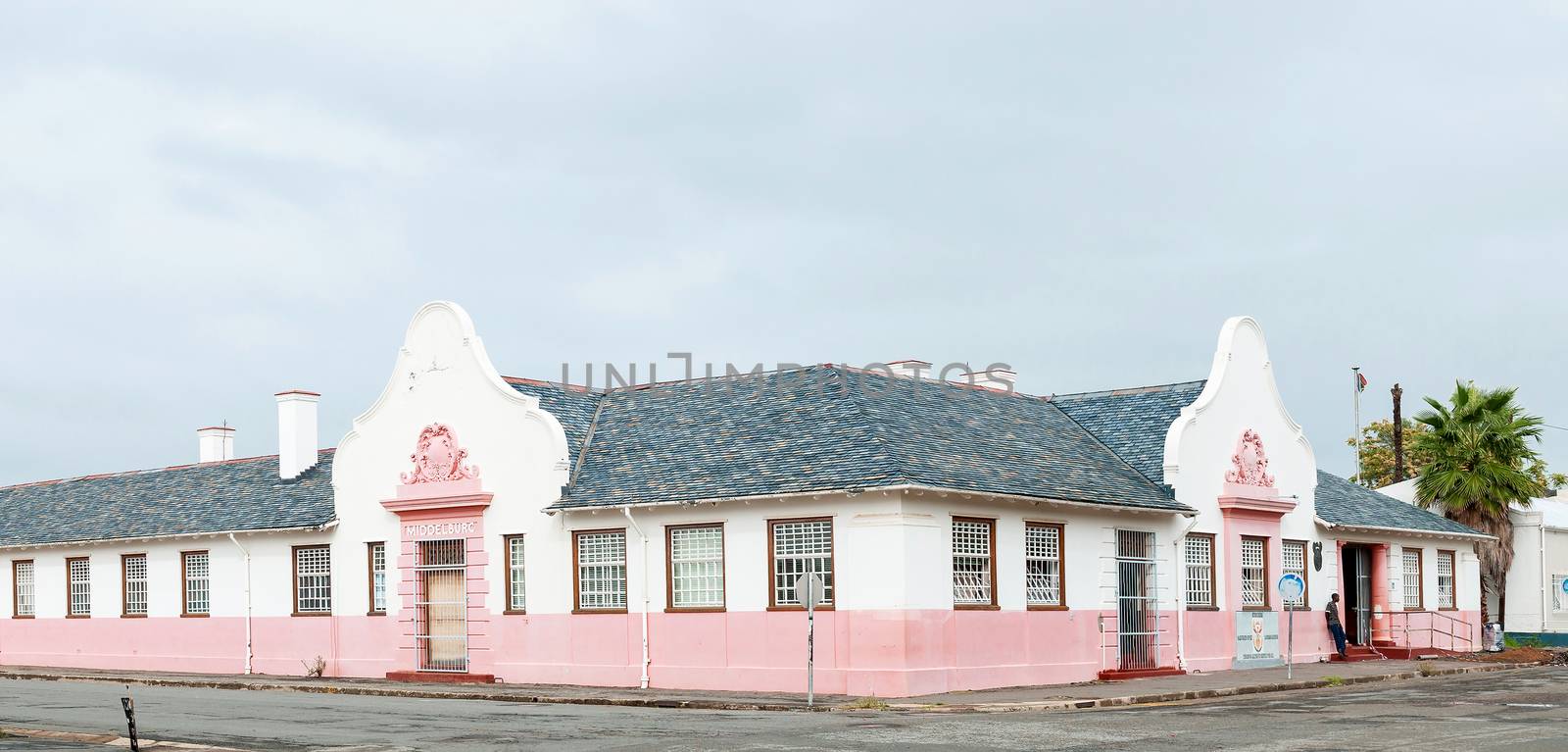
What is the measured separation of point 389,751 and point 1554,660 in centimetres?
2848

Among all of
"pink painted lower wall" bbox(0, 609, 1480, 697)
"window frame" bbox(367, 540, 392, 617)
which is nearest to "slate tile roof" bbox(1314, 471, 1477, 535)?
"pink painted lower wall" bbox(0, 609, 1480, 697)

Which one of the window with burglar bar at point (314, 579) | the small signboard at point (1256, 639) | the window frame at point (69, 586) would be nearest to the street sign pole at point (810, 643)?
the small signboard at point (1256, 639)

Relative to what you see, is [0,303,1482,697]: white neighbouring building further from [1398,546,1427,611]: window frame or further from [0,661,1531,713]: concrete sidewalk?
[0,661,1531,713]: concrete sidewalk

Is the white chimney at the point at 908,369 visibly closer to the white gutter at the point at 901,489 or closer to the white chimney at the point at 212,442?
the white gutter at the point at 901,489

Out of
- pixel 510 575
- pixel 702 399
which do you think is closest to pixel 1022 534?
pixel 702 399

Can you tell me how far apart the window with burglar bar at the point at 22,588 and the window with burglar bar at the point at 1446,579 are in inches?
1357

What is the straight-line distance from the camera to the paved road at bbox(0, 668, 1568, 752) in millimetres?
18359

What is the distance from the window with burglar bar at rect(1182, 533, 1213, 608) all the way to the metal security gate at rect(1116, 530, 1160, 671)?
1041 millimetres

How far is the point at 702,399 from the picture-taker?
33.5 meters

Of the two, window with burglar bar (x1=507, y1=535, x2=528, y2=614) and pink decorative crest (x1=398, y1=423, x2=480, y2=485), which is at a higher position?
pink decorative crest (x1=398, y1=423, x2=480, y2=485)

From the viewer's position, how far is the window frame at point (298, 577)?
118 ft

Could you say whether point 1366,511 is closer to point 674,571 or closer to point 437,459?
point 674,571

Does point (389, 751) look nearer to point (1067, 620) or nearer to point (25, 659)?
point (1067, 620)

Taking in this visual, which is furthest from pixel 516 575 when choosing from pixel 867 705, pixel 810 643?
pixel 867 705
